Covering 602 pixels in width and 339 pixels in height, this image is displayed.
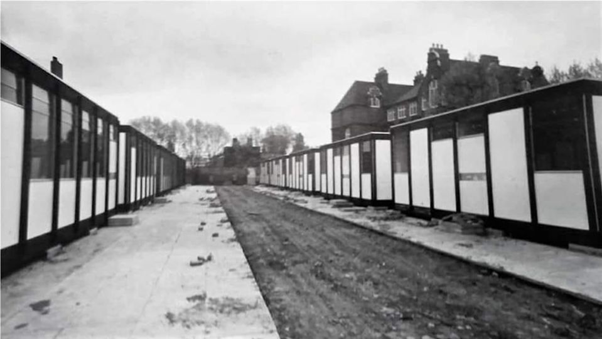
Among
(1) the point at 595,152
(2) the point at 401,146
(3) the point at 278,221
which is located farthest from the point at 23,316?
(2) the point at 401,146

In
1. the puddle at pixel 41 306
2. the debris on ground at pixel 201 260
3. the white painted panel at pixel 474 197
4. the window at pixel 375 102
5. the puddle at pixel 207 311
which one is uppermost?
the window at pixel 375 102

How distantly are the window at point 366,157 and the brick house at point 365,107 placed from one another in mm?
26031

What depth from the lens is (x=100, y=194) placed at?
420 inches

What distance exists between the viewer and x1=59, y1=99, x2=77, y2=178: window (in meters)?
7.57

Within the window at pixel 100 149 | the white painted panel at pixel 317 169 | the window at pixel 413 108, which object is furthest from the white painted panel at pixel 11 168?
the window at pixel 413 108

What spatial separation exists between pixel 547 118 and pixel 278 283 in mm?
7782

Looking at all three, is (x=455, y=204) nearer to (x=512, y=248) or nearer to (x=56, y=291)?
(x=512, y=248)

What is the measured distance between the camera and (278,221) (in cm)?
1269

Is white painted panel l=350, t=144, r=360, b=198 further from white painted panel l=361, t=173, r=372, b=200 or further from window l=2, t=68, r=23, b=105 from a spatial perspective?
window l=2, t=68, r=23, b=105

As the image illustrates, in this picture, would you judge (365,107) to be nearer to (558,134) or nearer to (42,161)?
(558,134)

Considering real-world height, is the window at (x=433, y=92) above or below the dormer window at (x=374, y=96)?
below

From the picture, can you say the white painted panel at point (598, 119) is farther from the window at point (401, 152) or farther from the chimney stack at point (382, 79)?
the chimney stack at point (382, 79)

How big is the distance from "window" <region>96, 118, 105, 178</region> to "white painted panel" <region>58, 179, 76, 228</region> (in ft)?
7.31

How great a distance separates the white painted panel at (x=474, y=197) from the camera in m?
9.96
